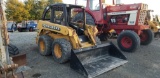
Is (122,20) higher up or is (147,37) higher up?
(122,20)

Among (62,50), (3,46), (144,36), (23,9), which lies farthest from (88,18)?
(23,9)

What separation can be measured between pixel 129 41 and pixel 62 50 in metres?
2.98

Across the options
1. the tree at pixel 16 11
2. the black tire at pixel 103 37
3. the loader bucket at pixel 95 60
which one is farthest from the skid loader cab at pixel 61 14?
the tree at pixel 16 11

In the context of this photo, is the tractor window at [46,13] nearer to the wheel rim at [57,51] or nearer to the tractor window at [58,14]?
the tractor window at [58,14]

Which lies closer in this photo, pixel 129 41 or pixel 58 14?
pixel 58 14

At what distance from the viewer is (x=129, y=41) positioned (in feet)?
21.9

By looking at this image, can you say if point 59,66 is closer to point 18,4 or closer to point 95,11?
point 95,11

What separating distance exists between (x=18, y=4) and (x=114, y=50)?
31036 millimetres

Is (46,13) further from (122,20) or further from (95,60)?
(122,20)

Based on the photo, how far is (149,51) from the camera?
6.96m

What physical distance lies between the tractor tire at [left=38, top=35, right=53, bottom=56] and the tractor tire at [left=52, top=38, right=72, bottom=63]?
0.52 meters

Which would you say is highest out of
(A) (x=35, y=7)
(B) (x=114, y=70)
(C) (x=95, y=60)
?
(A) (x=35, y=7)

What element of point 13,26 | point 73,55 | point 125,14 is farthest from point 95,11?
point 13,26

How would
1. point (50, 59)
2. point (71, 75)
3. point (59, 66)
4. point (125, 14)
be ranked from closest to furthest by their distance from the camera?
point (71, 75) < point (59, 66) < point (50, 59) < point (125, 14)
